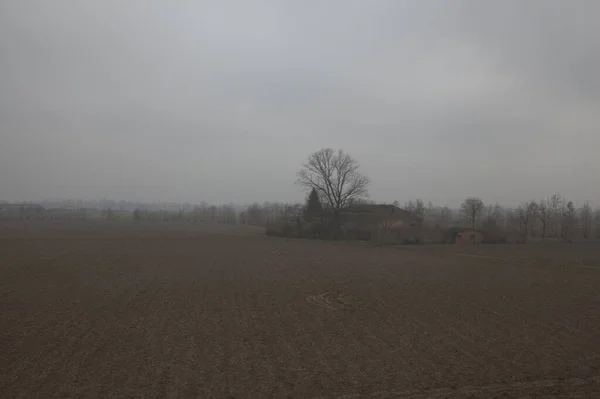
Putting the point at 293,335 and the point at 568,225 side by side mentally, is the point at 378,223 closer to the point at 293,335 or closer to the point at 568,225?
the point at 568,225

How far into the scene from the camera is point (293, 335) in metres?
12.4

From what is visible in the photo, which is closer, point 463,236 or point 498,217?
point 463,236

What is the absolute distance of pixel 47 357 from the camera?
1018 centimetres

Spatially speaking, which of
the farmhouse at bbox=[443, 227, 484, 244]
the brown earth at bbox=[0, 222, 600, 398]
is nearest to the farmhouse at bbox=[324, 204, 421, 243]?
the farmhouse at bbox=[443, 227, 484, 244]

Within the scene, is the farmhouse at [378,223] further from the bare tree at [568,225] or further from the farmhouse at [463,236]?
the bare tree at [568,225]

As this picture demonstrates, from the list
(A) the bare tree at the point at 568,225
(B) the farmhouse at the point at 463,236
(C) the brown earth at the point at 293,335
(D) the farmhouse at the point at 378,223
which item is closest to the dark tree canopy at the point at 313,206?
(D) the farmhouse at the point at 378,223

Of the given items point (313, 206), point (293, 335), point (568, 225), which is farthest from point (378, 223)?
point (293, 335)

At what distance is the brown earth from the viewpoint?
28.8 feet

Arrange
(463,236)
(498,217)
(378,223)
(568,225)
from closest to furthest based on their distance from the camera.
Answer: (463,236) < (378,223) < (568,225) < (498,217)

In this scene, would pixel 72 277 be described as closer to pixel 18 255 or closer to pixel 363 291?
pixel 18 255

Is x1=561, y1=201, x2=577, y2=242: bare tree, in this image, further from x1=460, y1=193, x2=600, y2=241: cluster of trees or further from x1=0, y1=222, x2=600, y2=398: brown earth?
x1=0, y1=222, x2=600, y2=398: brown earth

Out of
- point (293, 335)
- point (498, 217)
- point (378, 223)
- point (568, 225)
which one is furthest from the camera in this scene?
point (498, 217)

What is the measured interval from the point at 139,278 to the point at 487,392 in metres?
18.5

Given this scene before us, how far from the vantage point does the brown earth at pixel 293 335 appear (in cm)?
877
